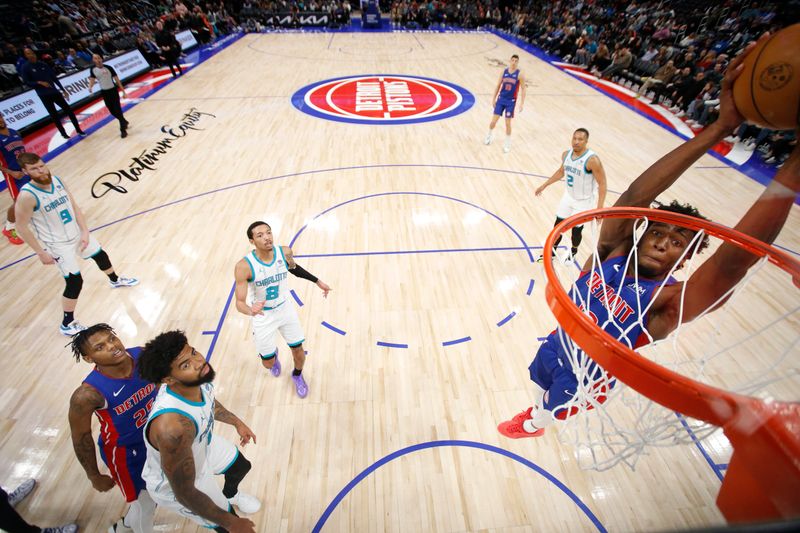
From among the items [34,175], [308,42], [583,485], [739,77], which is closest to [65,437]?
[34,175]

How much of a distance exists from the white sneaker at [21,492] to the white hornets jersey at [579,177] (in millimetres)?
5896

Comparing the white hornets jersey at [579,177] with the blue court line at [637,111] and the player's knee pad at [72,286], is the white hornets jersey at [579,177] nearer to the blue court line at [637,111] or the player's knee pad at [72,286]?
the blue court line at [637,111]

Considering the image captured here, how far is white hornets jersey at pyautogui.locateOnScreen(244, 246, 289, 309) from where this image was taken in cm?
300

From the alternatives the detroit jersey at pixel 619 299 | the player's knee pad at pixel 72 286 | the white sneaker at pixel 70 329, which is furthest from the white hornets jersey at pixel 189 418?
the white sneaker at pixel 70 329

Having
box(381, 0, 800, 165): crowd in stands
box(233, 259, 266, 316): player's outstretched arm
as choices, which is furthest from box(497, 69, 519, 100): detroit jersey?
box(233, 259, 266, 316): player's outstretched arm

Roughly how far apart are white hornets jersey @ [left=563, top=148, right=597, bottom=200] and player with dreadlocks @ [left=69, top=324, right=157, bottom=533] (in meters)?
4.67

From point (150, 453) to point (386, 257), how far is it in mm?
3654

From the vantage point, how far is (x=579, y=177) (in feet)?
14.9

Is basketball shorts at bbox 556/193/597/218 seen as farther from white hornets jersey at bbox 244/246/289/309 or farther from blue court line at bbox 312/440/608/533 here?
white hornets jersey at bbox 244/246/289/309

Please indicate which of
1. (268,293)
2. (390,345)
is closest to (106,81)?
(268,293)

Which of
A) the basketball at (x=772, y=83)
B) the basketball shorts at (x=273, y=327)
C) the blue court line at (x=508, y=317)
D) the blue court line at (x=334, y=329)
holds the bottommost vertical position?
the blue court line at (x=334, y=329)

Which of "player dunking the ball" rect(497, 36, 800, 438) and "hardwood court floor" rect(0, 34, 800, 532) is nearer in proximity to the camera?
"player dunking the ball" rect(497, 36, 800, 438)

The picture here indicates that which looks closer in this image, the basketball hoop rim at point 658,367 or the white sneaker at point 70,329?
the basketball hoop rim at point 658,367

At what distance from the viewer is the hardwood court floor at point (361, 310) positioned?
2.86 metres
